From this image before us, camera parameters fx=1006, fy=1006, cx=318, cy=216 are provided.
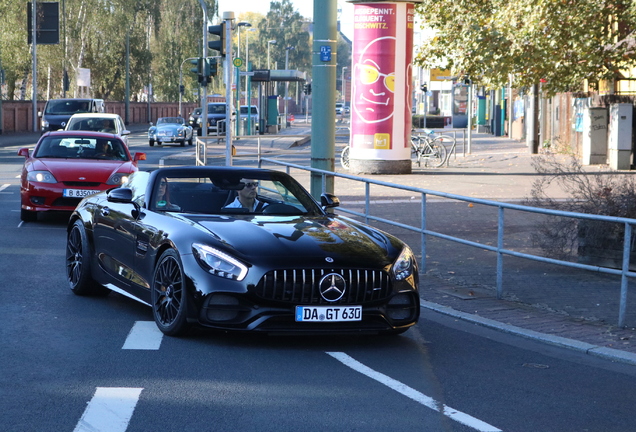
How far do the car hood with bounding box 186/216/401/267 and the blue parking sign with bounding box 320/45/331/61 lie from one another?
5.65m

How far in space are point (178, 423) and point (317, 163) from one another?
8.83 meters

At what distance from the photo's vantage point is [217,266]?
276 inches

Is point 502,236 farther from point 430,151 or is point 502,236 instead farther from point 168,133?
point 168,133

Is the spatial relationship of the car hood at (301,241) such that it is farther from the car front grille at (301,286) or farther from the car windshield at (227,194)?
the car windshield at (227,194)

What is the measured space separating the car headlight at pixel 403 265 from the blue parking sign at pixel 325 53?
6.18 m

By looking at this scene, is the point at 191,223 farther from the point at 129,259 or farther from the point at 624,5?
the point at 624,5

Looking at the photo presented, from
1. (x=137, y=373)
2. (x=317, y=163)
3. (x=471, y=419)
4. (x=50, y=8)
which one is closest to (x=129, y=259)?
(x=137, y=373)

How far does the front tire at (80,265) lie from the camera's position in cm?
906

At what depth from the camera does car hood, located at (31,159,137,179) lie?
14966 millimetres

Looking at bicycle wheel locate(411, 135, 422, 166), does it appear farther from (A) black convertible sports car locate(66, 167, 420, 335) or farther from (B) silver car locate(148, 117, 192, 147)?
(A) black convertible sports car locate(66, 167, 420, 335)

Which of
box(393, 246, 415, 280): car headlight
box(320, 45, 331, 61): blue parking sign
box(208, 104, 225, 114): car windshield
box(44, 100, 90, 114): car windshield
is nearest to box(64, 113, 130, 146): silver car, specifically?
box(320, 45, 331, 61): blue parking sign

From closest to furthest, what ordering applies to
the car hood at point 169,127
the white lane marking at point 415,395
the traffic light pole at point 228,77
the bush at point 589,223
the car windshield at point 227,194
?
the white lane marking at point 415,395 < the car windshield at point 227,194 < the bush at point 589,223 < the traffic light pole at point 228,77 < the car hood at point 169,127

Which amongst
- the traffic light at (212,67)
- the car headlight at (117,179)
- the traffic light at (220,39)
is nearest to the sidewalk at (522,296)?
the car headlight at (117,179)

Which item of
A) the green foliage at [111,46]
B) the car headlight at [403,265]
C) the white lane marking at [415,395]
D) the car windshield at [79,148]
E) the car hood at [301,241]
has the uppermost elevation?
the green foliage at [111,46]
